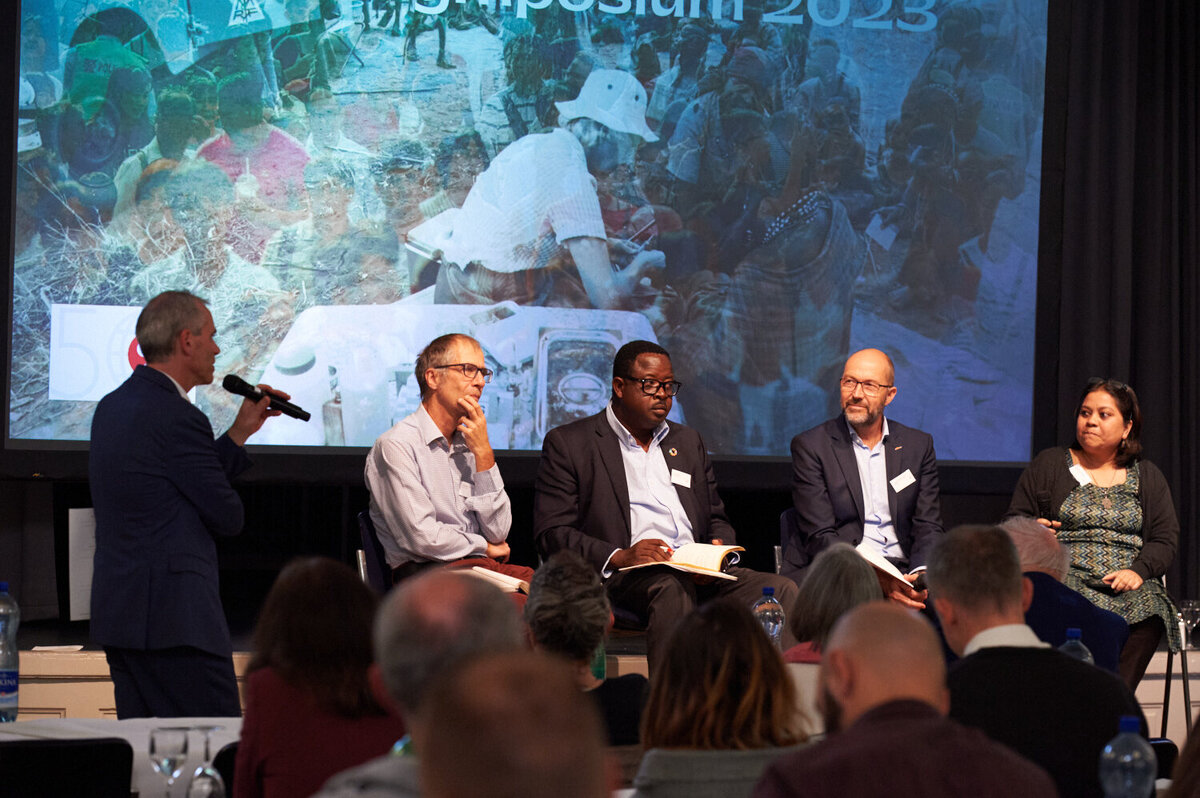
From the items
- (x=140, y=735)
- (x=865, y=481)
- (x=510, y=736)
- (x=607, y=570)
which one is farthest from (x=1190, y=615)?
Answer: (x=510, y=736)

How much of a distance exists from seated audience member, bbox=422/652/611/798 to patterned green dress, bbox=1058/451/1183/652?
165 inches

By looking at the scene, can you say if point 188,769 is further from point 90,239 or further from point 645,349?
point 90,239

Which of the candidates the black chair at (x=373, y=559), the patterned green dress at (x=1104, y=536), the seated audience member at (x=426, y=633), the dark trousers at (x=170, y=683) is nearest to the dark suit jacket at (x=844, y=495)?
the patterned green dress at (x=1104, y=536)

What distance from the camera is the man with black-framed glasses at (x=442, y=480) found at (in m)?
3.90

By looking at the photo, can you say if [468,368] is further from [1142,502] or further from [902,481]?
[1142,502]

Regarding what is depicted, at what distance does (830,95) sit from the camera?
5.71m

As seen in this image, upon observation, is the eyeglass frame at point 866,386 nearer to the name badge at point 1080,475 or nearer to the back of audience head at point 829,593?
the name badge at point 1080,475

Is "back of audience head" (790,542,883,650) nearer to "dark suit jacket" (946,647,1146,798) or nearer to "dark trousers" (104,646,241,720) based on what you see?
"dark suit jacket" (946,647,1146,798)

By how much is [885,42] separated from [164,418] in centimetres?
395

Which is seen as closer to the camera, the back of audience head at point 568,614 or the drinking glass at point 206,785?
the drinking glass at point 206,785

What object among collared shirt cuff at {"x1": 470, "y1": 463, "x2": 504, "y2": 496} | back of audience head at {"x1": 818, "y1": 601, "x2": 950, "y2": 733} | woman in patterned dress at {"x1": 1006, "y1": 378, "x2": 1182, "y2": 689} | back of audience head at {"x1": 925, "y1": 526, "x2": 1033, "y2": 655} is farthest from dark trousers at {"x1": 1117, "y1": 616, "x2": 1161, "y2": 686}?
back of audience head at {"x1": 818, "y1": 601, "x2": 950, "y2": 733}

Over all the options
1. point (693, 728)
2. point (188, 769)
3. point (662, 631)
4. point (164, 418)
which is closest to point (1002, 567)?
point (693, 728)

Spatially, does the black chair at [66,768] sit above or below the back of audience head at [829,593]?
below

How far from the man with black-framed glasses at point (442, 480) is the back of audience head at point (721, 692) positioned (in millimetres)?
2181
